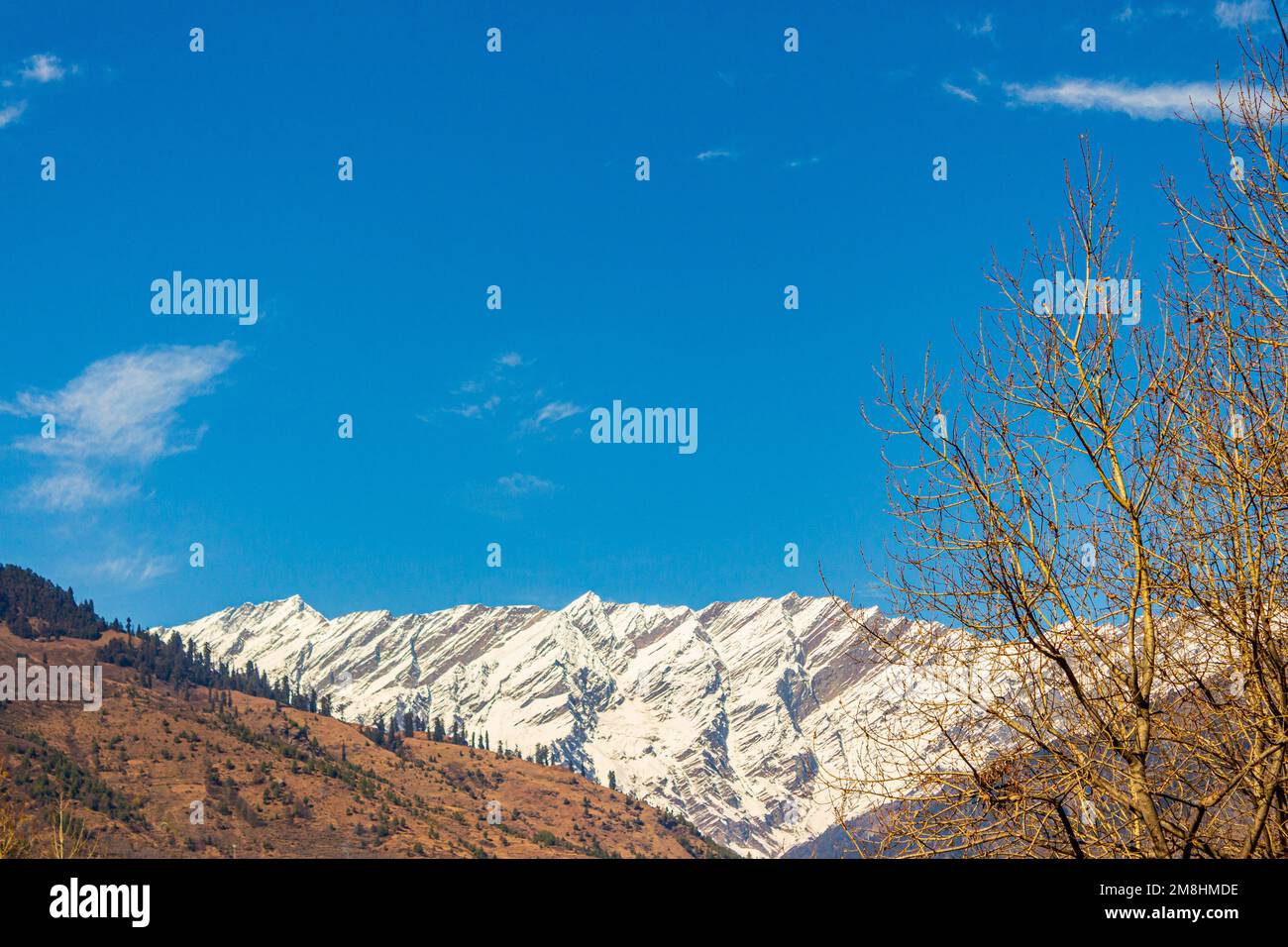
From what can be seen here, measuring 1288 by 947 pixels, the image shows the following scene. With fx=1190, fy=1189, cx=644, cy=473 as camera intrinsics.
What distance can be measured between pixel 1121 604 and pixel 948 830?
2.83 meters

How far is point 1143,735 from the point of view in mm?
10984

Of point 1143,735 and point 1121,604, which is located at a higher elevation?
point 1121,604
